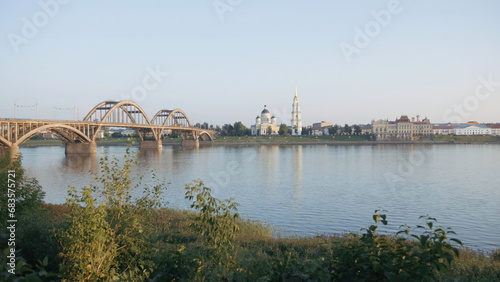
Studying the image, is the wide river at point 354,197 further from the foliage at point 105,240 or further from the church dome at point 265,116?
the church dome at point 265,116

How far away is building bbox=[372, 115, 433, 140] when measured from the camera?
120 meters

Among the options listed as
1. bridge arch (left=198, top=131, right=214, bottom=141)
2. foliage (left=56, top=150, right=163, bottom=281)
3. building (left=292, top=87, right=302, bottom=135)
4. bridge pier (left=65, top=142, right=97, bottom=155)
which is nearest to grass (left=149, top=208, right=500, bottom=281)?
foliage (left=56, top=150, right=163, bottom=281)

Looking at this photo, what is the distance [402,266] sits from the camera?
4.36 meters

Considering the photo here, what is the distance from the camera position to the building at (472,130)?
129087mm

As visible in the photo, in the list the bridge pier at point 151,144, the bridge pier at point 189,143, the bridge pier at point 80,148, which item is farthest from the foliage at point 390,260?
the bridge pier at point 189,143

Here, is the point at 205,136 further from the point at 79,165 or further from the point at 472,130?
the point at 472,130

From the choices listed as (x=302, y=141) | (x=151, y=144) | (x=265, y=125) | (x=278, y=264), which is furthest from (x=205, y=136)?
(x=278, y=264)

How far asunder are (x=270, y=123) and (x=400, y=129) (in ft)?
171

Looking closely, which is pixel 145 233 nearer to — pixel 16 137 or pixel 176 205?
pixel 176 205

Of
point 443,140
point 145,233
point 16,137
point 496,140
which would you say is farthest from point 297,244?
point 496,140

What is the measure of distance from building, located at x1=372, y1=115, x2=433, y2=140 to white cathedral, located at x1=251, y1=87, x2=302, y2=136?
3064 cm

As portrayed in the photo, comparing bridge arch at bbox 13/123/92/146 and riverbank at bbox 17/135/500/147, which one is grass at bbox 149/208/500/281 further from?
riverbank at bbox 17/135/500/147

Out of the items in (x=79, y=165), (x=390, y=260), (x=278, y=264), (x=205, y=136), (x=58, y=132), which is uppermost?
(x=58, y=132)

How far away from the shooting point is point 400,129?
402ft
